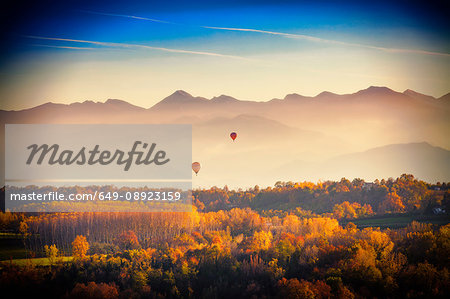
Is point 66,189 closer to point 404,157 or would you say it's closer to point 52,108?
point 52,108

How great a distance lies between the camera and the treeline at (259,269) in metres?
78.4

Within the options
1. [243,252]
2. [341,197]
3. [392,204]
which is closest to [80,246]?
[243,252]

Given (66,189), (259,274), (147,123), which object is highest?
(147,123)

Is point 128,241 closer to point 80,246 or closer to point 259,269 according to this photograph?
point 80,246

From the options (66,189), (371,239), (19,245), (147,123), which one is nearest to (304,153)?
(147,123)

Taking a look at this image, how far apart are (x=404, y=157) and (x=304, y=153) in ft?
121

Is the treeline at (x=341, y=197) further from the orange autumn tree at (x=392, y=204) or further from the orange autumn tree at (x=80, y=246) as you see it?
the orange autumn tree at (x=80, y=246)

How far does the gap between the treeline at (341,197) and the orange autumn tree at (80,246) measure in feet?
137

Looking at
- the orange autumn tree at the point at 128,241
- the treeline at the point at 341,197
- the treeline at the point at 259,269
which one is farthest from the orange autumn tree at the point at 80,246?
the treeline at the point at 341,197

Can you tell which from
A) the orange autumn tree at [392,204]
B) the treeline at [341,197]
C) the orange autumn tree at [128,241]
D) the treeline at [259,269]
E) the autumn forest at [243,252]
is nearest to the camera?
the treeline at [259,269]

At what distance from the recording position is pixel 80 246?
4163 inches

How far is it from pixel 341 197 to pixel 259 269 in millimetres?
67703

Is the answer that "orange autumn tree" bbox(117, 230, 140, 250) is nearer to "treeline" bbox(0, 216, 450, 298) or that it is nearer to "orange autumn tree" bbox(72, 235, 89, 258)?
"treeline" bbox(0, 216, 450, 298)

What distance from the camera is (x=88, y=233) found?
374 feet
